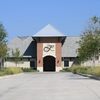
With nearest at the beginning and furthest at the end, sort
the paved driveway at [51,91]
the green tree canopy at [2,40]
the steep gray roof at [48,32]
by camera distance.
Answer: the paved driveway at [51,91] < the green tree canopy at [2,40] < the steep gray roof at [48,32]

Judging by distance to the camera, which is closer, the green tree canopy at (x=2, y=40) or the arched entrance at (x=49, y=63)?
the green tree canopy at (x=2, y=40)

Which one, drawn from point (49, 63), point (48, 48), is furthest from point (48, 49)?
point (49, 63)

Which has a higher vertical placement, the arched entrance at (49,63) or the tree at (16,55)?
the tree at (16,55)

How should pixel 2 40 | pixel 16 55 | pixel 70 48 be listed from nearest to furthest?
pixel 2 40
pixel 16 55
pixel 70 48

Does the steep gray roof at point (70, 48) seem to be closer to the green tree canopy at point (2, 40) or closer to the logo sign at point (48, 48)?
the logo sign at point (48, 48)

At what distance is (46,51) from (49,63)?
4459 millimetres

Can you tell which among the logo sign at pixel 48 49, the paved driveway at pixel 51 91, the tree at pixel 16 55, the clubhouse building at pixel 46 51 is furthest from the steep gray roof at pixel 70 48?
the paved driveway at pixel 51 91

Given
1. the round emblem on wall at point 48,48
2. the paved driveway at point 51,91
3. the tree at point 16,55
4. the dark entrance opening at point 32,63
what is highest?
the round emblem on wall at point 48,48

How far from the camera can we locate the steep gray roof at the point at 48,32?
290 feet

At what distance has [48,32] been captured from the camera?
90.2 meters

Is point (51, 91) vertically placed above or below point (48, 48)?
below

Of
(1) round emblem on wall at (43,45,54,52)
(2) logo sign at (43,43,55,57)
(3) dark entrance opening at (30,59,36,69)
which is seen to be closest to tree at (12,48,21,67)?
(3) dark entrance opening at (30,59,36,69)

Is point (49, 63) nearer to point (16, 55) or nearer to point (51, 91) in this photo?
point (16, 55)

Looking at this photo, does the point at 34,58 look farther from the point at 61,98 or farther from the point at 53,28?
the point at 61,98
